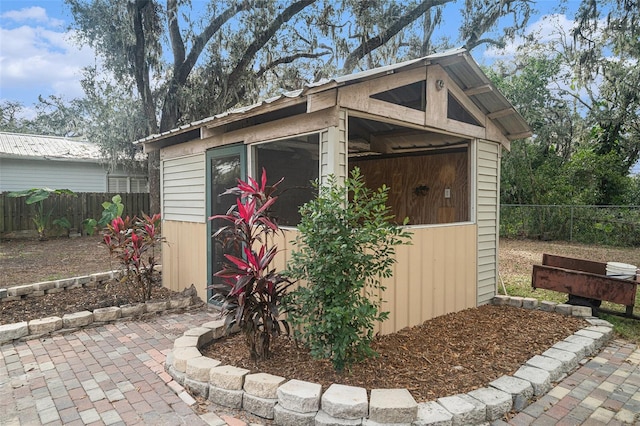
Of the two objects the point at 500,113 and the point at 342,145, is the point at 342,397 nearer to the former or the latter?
the point at 342,145

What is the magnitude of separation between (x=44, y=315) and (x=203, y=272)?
1705 mm

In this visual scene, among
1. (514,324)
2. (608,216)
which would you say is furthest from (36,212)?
(608,216)

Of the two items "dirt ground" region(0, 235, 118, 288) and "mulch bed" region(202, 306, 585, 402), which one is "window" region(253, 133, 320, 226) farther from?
"dirt ground" region(0, 235, 118, 288)

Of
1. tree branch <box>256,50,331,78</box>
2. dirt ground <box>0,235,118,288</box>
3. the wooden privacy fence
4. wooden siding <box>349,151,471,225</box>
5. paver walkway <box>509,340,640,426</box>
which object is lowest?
paver walkway <box>509,340,640,426</box>

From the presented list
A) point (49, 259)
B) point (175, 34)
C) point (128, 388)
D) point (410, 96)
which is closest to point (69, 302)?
point (128, 388)

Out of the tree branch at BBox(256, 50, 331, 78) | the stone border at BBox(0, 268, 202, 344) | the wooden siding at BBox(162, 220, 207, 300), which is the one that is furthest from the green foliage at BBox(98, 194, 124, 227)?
the wooden siding at BBox(162, 220, 207, 300)

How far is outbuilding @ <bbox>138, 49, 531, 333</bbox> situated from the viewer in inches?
133

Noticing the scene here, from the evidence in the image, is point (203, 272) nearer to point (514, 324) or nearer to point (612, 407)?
point (514, 324)

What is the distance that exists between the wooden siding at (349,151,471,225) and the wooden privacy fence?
7.33 metres

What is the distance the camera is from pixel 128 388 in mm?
2750

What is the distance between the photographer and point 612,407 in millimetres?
2590

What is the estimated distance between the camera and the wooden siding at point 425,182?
18.8ft

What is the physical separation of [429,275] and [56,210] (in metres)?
11.6

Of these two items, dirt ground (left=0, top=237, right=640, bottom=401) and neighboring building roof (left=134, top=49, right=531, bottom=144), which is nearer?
dirt ground (left=0, top=237, right=640, bottom=401)
